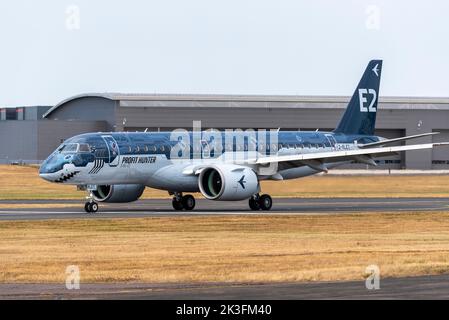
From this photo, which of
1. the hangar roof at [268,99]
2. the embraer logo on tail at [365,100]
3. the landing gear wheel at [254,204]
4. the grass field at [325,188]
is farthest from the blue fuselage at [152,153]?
the hangar roof at [268,99]

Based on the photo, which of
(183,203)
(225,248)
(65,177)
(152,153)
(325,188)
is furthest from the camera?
(325,188)

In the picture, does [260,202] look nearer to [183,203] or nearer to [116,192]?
[183,203]

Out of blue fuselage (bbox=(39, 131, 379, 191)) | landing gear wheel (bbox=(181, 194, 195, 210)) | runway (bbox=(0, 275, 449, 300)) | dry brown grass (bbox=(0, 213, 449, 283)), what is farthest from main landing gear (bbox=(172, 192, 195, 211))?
runway (bbox=(0, 275, 449, 300))

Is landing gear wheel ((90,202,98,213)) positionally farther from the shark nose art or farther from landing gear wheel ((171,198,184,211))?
landing gear wheel ((171,198,184,211))

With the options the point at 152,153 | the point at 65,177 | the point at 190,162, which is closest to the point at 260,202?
the point at 190,162

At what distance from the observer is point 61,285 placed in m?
24.3

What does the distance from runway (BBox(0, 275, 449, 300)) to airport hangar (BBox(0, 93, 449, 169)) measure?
93.2 meters

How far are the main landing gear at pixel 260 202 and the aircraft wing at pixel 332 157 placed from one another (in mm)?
1729

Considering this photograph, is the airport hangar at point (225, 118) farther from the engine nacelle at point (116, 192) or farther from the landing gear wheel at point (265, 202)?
the landing gear wheel at point (265, 202)

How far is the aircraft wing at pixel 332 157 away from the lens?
54.9 metres

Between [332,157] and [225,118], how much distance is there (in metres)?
64.1

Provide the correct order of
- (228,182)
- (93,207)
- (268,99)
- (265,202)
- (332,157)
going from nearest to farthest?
(93,207), (228,182), (265,202), (332,157), (268,99)

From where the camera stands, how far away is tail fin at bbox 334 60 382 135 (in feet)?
206

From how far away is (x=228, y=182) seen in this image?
51844 mm
